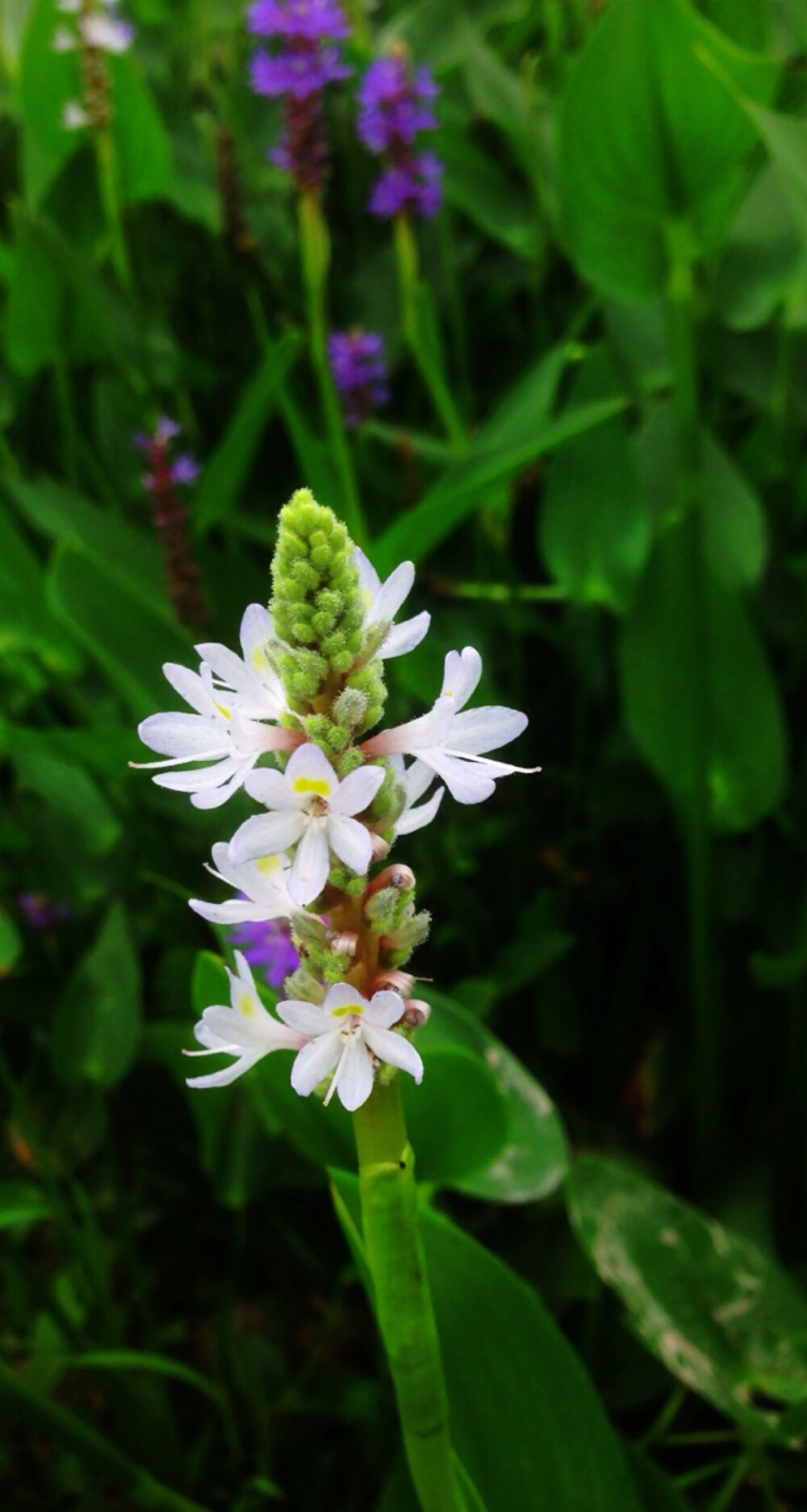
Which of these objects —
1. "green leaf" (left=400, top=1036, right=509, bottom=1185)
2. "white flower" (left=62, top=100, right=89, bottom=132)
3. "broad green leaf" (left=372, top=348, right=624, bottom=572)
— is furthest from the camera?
"white flower" (left=62, top=100, right=89, bottom=132)

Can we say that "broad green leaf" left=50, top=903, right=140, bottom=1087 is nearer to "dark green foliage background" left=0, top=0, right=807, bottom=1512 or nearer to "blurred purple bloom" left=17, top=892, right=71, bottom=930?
"dark green foliage background" left=0, top=0, right=807, bottom=1512

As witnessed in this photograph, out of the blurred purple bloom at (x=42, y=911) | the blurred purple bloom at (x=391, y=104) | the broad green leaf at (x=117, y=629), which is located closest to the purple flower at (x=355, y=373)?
the blurred purple bloom at (x=391, y=104)

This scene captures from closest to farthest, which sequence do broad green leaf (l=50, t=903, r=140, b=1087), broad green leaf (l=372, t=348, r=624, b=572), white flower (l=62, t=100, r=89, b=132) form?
broad green leaf (l=372, t=348, r=624, b=572) < broad green leaf (l=50, t=903, r=140, b=1087) < white flower (l=62, t=100, r=89, b=132)

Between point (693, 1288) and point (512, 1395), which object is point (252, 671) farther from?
point (693, 1288)

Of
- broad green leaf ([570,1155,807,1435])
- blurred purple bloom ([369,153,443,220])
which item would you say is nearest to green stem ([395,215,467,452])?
blurred purple bloom ([369,153,443,220])

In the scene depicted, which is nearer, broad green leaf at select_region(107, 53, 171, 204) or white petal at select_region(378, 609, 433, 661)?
white petal at select_region(378, 609, 433, 661)

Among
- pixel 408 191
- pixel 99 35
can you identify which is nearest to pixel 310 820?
pixel 408 191

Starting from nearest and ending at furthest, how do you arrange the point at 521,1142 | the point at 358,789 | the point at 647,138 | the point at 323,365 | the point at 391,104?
1. the point at 358,789
2. the point at 521,1142
3. the point at 647,138
4. the point at 323,365
5. the point at 391,104
